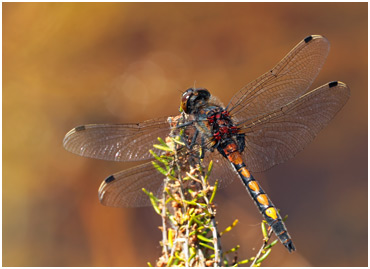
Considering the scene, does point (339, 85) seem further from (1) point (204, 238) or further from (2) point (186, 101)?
(1) point (204, 238)

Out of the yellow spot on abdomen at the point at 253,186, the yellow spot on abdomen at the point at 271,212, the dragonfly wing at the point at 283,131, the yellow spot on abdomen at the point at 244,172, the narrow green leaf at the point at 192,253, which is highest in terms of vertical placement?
the dragonfly wing at the point at 283,131

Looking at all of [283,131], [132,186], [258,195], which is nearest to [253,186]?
[258,195]

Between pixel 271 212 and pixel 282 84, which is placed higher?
pixel 282 84

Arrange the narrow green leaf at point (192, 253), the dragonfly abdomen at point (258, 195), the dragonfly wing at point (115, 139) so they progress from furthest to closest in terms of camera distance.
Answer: the dragonfly wing at point (115, 139)
the dragonfly abdomen at point (258, 195)
the narrow green leaf at point (192, 253)

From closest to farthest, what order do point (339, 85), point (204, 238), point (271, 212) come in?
point (204, 238)
point (271, 212)
point (339, 85)

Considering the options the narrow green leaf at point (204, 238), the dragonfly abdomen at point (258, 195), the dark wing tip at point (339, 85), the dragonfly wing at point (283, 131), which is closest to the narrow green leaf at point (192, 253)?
the narrow green leaf at point (204, 238)

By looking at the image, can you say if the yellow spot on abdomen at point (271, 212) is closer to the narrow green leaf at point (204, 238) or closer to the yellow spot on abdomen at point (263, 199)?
the yellow spot on abdomen at point (263, 199)

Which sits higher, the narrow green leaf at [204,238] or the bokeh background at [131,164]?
the bokeh background at [131,164]

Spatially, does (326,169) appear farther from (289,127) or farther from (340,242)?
(289,127)
